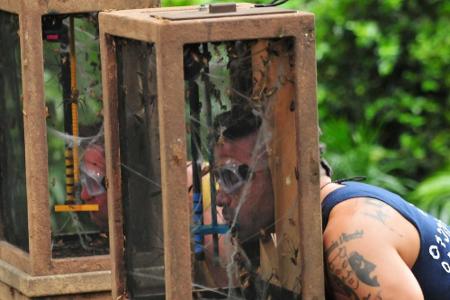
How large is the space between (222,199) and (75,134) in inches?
59.5

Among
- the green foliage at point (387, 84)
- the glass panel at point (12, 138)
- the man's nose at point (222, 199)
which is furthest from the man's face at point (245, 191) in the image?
the green foliage at point (387, 84)

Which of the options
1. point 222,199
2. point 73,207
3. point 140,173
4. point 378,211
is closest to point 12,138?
point 73,207

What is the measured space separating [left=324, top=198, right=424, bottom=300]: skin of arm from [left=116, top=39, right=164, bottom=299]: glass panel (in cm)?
51

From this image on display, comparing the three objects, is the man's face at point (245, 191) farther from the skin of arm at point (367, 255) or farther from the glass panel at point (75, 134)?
the glass panel at point (75, 134)

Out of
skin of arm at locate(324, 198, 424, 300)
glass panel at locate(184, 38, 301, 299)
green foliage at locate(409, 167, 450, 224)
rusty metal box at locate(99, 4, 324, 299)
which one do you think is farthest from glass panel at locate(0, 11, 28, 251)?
green foliage at locate(409, 167, 450, 224)

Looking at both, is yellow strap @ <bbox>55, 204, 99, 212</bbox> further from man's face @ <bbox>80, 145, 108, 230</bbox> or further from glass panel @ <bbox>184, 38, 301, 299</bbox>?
glass panel @ <bbox>184, 38, 301, 299</bbox>

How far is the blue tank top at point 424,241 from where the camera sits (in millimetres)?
4004

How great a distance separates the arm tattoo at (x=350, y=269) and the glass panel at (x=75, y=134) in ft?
4.88

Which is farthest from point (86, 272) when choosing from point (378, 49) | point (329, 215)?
point (378, 49)

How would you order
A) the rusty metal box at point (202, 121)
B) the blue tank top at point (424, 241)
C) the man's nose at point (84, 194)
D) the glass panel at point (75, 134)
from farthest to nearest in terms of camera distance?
the man's nose at point (84, 194) → the glass panel at point (75, 134) → the blue tank top at point (424, 241) → the rusty metal box at point (202, 121)

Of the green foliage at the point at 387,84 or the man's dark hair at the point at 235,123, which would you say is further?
the green foliage at the point at 387,84

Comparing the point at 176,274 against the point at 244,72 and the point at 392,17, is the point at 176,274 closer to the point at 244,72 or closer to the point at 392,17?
the point at 244,72

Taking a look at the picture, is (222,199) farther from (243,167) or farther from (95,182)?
(95,182)

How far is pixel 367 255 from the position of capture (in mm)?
3791
